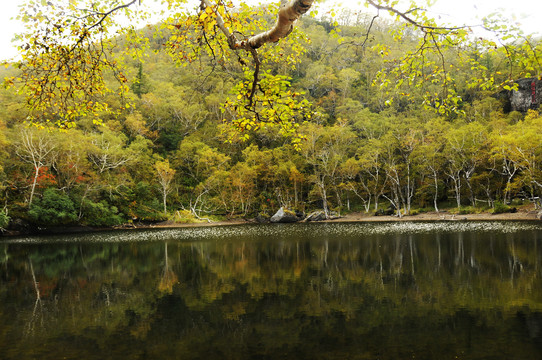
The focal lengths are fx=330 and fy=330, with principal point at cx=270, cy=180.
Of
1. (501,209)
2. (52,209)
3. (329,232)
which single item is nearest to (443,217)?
(501,209)

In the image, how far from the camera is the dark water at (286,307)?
18.7 ft

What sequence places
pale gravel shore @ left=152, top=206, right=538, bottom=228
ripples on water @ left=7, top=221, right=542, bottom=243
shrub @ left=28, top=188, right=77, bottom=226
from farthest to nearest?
pale gravel shore @ left=152, top=206, right=538, bottom=228 → shrub @ left=28, top=188, right=77, bottom=226 → ripples on water @ left=7, top=221, right=542, bottom=243

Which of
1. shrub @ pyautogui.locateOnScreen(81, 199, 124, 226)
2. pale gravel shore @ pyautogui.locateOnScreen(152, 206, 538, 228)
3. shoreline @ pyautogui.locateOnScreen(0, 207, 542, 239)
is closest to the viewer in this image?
shoreline @ pyautogui.locateOnScreen(0, 207, 542, 239)

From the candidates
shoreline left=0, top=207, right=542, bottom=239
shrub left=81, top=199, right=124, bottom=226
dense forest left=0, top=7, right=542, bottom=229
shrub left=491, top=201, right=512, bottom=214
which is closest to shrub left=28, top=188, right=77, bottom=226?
dense forest left=0, top=7, right=542, bottom=229

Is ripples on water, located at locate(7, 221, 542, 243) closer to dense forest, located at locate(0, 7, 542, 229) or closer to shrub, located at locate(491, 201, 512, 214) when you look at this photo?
dense forest, located at locate(0, 7, 542, 229)

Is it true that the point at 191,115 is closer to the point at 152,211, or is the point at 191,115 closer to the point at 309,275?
the point at 152,211

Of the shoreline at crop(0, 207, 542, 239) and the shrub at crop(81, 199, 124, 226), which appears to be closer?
the shoreline at crop(0, 207, 542, 239)

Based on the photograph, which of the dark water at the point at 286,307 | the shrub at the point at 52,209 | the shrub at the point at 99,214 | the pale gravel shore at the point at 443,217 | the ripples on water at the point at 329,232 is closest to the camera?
the dark water at the point at 286,307

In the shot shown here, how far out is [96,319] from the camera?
7629mm

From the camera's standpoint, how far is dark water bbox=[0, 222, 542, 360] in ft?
18.7

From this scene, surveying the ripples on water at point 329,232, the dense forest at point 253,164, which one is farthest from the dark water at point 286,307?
the dense forest at point 253,164

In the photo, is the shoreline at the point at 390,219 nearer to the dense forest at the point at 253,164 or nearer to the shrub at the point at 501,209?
the shrub at the point at 501,209

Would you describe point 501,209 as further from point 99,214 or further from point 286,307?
point 99,214

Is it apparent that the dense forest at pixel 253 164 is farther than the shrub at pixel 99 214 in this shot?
No
